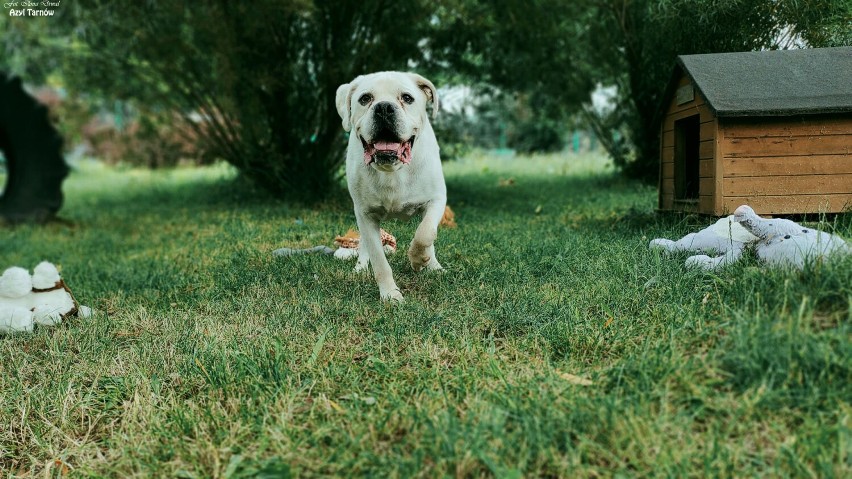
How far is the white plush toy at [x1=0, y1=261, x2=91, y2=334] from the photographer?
3418 millimetres

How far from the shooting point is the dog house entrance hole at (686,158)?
5.19 meters

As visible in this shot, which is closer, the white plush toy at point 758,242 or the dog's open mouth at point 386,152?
the white plush toy at point 758,242

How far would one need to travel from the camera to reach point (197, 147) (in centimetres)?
917

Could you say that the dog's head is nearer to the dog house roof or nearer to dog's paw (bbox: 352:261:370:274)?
dog's paw (bbox: 352:261:370:274)

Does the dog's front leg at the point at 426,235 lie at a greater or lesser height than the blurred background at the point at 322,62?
lesser

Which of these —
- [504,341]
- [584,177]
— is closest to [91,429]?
[504,341]

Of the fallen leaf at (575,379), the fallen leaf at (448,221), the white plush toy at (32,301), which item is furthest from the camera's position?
the fallen leaf at (448,221)

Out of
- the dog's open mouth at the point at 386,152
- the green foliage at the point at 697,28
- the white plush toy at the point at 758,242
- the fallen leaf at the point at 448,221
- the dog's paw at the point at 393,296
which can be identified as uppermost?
the green foliage at the point at 697,28

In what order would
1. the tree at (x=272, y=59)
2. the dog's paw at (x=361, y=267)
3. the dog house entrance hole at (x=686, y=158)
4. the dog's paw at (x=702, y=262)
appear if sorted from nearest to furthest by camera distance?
the dog's paw at (x=702, y=262), the dog's paw at (x=361, y=267), the dog house entrance hole at (x=686, y=158), the tree at (x=272, y=59)

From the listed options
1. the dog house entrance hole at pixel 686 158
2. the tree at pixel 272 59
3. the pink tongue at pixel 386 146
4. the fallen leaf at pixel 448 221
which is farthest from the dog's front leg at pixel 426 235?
the tree at pixel 272 59

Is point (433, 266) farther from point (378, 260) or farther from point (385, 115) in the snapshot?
point (385, 115)

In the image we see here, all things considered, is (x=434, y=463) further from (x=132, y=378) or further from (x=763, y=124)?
(x=763, y=124)

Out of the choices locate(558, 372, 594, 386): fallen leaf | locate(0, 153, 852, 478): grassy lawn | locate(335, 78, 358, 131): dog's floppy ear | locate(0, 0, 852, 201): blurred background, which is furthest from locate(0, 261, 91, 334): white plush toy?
locate(0, 0, 852, 201): blurred background

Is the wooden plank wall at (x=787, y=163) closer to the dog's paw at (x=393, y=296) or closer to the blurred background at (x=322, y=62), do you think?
the blurred background at (x=322, y=62)
